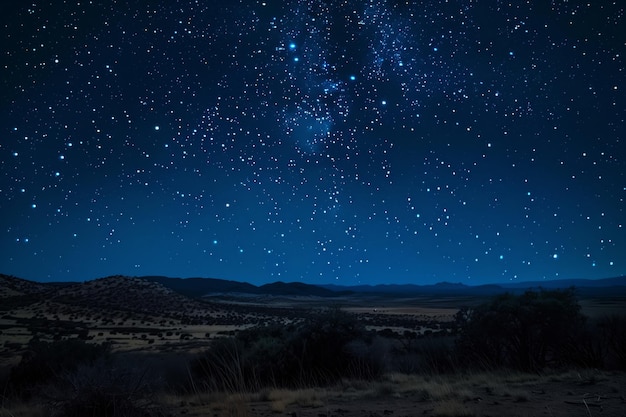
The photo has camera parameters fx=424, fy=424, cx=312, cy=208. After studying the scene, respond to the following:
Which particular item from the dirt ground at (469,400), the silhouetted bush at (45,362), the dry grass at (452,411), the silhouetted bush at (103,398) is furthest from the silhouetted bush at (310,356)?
the silhouetted bush at (103,398)

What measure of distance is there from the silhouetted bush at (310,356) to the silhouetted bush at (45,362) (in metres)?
5.14

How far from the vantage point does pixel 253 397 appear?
38.0 feet

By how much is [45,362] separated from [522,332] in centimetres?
1976

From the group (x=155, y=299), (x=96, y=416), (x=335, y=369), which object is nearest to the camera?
(x=96, y=416)

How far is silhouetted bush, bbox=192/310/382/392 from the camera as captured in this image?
16.5 meters

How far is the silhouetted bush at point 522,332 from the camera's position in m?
17.1

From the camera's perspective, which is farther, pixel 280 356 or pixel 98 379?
pixel 280 356

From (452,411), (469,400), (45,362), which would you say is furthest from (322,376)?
(45,362)

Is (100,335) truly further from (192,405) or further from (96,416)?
(96,416)

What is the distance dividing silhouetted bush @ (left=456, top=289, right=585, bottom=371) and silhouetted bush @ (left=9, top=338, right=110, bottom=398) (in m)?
15.6

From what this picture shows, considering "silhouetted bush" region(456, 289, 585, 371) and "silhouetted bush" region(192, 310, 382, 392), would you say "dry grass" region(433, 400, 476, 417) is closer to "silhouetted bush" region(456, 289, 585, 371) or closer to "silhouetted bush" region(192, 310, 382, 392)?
"silhouetted bush" region(192, 310, 382, 392)

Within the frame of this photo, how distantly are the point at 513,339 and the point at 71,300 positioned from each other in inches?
3281

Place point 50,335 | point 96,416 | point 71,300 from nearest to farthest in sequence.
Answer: point 96,416, point 50,335, point 71,300

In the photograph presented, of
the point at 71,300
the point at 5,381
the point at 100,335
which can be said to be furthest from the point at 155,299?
the point at 5,381
